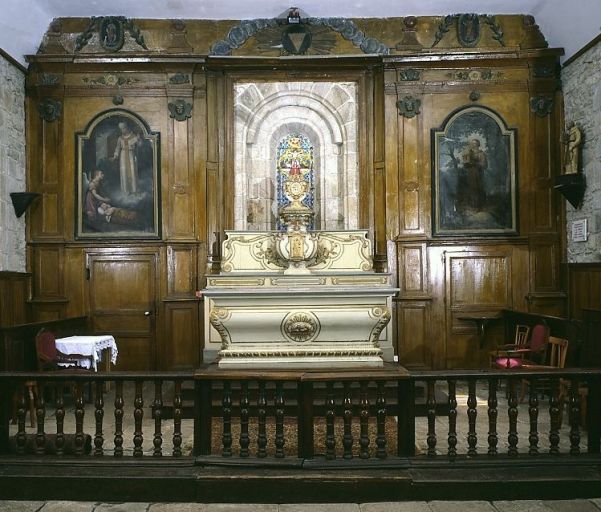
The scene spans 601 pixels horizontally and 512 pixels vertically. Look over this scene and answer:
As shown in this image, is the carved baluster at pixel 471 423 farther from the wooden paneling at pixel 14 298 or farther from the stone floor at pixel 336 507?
the wooden paneling at pixel 14 298

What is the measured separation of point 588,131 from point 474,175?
1.56 metres

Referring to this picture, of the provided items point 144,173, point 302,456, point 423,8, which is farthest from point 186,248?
point 302,456

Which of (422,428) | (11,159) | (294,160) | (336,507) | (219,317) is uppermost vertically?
(294,160)

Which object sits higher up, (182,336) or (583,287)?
(583,287)

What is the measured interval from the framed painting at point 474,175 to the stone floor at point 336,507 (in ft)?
18.1

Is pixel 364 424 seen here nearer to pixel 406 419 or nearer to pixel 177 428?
pixel 406 419

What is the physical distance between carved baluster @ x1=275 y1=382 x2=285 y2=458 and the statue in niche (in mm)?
5913

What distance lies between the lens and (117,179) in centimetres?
877

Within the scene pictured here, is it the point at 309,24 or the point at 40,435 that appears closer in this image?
the point at 40,435

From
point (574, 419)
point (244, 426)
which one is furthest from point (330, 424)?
point (574, 419)

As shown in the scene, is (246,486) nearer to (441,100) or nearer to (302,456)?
(302,456)

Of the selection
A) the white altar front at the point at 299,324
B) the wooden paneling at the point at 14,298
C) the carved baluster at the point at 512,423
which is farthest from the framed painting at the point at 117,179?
the carved baluster at the point at 512,423

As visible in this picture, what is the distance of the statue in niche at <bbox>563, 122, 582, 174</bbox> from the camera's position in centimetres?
803

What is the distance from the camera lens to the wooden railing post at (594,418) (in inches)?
156
